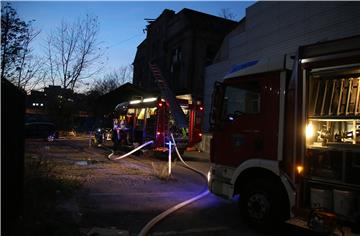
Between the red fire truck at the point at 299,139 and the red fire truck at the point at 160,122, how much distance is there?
11.6m

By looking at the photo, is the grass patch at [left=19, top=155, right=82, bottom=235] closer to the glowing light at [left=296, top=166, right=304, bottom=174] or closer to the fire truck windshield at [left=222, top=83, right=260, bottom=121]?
the fire truck windshield at [left=222, top=83, right=260, bottom=121]

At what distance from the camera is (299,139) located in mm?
6234

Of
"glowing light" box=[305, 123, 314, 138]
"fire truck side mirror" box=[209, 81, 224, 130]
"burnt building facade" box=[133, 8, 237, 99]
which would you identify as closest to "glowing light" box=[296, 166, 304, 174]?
"glowing light" box=[305, 123, 314, 138]

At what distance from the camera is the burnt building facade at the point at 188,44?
108 ft

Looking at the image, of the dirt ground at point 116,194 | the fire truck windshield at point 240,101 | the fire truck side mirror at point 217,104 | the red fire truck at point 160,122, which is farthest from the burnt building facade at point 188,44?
the fire truck windshield at point 240,101

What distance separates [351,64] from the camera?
5.66 metres

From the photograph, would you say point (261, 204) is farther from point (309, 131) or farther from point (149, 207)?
point (149, 207)

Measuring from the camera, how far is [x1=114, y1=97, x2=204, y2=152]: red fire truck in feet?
62.7

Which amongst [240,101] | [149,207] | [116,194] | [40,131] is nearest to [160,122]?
[116,194]

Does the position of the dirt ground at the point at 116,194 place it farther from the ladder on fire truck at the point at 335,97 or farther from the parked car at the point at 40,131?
the parked car at the point at 40,131

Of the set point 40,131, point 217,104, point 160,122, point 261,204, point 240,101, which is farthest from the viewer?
point 40,131

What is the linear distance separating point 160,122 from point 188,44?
15.4 meters

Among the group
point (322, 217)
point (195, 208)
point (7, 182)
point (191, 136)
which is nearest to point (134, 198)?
point (195, 208)

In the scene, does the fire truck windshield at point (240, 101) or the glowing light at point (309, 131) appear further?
the fire truck windshield at point (240, 101)
